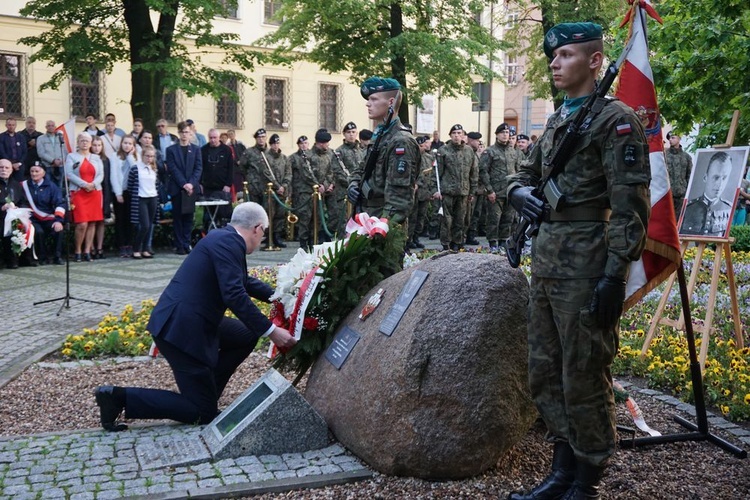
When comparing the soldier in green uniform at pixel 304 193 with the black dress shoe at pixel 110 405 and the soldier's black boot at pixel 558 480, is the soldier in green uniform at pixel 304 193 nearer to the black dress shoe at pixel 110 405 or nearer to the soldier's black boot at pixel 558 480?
the black dress shoe at pixel 110 405

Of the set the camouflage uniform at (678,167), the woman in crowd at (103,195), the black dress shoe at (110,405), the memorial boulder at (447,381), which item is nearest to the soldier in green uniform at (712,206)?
the memorial boulder at (447,381)

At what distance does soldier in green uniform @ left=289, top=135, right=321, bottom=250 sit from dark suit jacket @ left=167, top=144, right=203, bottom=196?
1975 millimetres

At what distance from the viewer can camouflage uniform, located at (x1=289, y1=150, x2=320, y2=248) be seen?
1655cm

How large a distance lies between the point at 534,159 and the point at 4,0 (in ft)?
79.5

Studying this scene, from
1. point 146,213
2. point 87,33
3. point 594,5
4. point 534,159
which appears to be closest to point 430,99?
point 594,5

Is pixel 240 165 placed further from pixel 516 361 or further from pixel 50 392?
pixel 516 361

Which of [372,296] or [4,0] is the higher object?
[4,0]

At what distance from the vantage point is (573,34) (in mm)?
4043

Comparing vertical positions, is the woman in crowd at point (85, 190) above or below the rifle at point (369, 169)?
below

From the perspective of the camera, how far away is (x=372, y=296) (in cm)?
536

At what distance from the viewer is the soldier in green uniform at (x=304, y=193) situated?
1655 cm

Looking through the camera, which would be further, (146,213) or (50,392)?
Answer: (146,213)

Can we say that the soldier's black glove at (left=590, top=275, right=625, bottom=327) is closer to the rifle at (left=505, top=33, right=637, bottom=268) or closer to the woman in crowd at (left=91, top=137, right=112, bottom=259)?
the rifle at (left=505, top=33, right=637, bottom=268)

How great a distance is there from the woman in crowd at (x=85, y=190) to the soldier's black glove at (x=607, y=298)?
1187 centimetres
